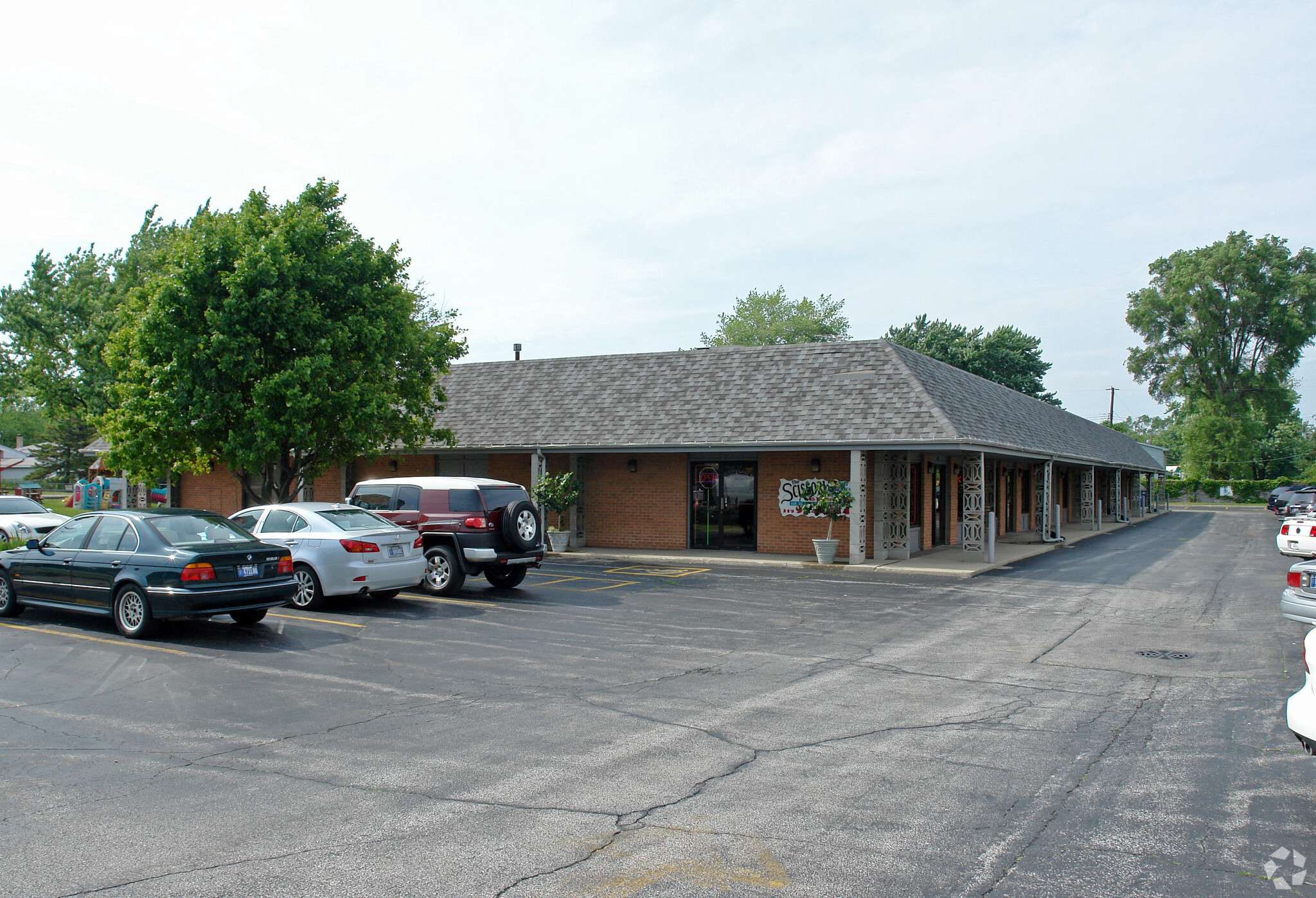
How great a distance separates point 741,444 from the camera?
21.8m

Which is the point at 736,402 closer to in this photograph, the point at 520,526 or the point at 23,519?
the point at 520,526

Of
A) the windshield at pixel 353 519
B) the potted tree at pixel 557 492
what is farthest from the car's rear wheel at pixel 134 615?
the potted tree at pixel 557 492

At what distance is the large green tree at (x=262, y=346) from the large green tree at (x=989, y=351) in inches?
1571

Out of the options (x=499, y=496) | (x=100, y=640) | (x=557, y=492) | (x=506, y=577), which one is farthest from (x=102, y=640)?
(x=557, y=492)

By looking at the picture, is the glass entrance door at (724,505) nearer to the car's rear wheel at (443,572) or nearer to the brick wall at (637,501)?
the brick wall at (637,501)

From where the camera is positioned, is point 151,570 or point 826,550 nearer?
point 151,570

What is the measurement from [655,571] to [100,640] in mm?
11089

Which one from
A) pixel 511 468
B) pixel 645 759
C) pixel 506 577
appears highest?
pixel 511 468

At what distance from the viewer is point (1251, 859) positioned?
4.62m

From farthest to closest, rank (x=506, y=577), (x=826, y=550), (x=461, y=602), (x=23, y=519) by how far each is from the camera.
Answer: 1. (x=23, y=519)
2. (x=826, y=550)
3. (x=506, y=577)
4. (x=461, y=602)

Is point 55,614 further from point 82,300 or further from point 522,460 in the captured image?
point 82,300

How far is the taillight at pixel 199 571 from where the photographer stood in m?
10.6

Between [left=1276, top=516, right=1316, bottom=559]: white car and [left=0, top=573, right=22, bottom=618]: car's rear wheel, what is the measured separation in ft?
81.1

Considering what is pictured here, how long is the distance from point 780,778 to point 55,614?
11.3 metres
